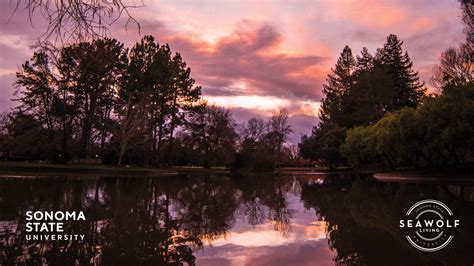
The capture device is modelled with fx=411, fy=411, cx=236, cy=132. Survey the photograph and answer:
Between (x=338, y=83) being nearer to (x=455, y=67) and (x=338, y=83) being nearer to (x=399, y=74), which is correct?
(x=399, y=74)

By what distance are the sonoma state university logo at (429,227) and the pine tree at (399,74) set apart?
59271 mm

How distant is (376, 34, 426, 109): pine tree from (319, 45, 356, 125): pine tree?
5878 millimetres

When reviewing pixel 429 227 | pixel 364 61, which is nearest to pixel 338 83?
pixel 364 61

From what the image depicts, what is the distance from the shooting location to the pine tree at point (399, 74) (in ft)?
225

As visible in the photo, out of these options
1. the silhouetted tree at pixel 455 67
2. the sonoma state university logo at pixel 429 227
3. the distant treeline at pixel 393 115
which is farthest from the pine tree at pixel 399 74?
the sonoma state university logo at pixel 429 227

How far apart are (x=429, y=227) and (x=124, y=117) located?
1384 inches

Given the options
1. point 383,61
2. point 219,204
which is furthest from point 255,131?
point 219,204

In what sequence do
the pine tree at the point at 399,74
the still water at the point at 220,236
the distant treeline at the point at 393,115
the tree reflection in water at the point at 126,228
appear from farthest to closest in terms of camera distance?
the pine tree at the point at 399,74
the distant treeline at the point at 393,115
the still water at the point at 220,236
the tree reflection in water at the point at 126,228

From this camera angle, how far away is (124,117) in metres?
40.6

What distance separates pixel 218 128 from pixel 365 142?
22069 mm

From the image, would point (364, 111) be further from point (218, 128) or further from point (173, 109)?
point (173, 109)

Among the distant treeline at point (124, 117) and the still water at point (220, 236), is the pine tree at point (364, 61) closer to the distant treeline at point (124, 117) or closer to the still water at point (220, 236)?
the distant treeline at point (124, 117)

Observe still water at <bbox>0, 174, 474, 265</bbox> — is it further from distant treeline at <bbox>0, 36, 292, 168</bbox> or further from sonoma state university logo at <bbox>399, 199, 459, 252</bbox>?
distant treeline at <bbox>0, 36, 292, 168</bbox>

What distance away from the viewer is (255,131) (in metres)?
74.9
